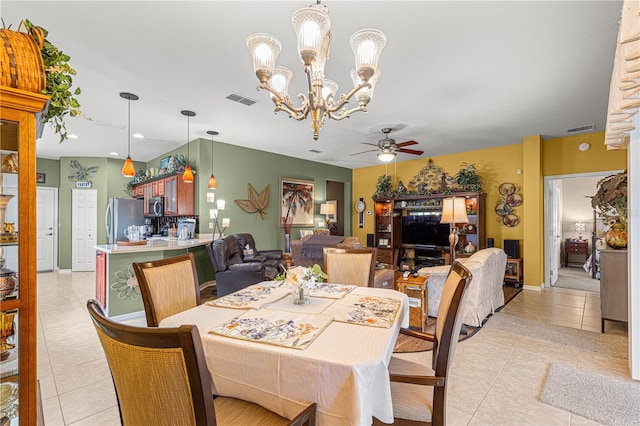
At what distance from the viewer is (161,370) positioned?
80 centimetres

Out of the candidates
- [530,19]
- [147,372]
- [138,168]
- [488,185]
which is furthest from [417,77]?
[138,168]

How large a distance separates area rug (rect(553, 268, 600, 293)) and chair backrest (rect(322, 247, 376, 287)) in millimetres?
5178

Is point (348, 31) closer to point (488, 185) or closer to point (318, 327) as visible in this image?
point (318, 327)

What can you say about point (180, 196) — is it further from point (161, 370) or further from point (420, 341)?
point (161, 370)

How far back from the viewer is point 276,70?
88.7 inches

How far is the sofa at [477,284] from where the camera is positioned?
10.8 feet

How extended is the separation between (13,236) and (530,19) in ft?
11.1

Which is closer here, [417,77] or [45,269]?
[417,77]

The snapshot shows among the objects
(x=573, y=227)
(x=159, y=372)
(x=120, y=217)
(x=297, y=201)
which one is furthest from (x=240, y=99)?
(x=573, y=227)

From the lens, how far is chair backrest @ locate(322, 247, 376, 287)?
2617 mm

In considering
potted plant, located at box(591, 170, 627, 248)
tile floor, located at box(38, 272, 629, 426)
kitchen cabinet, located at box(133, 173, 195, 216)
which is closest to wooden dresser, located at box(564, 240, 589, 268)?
tile floor, located at box(38, 272, 629, 426)

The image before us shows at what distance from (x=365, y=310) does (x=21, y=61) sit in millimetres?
1950

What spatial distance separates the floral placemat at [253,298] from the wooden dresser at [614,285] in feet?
11.8

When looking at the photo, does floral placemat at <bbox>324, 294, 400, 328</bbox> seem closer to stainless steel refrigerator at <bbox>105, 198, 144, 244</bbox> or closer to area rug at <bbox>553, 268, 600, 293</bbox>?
area rug at <bbox>553, 268, 600, 293</bbox>
